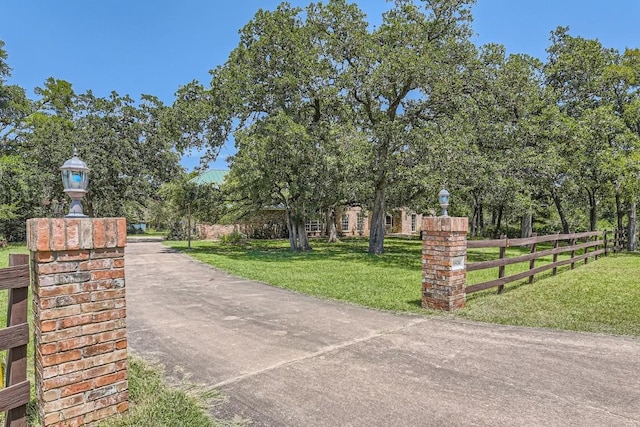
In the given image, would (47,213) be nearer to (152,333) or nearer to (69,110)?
(69,110)

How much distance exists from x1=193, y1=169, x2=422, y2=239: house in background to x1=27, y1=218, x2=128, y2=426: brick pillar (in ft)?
73.8

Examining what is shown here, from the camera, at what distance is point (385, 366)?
4.03 metres

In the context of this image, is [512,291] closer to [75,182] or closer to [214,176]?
[75,182]

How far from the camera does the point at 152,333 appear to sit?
5258 mm

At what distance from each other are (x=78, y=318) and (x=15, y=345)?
381 mm

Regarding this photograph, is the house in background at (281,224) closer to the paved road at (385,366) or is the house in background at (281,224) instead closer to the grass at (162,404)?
the paved road at (385,366)

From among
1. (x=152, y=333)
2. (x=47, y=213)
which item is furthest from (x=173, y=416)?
(x=47, y=213)

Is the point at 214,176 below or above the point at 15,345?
above

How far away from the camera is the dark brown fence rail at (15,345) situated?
99.9 inches

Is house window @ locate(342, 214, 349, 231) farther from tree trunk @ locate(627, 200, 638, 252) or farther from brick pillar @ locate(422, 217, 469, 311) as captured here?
brick pillar @ locate(422, 217, 469, 311)

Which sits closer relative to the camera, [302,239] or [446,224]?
[446,224]

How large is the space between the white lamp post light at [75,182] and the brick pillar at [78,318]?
12.3 inches

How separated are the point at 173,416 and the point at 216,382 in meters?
0.69

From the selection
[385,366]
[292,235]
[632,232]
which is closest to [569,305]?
[385,366]
